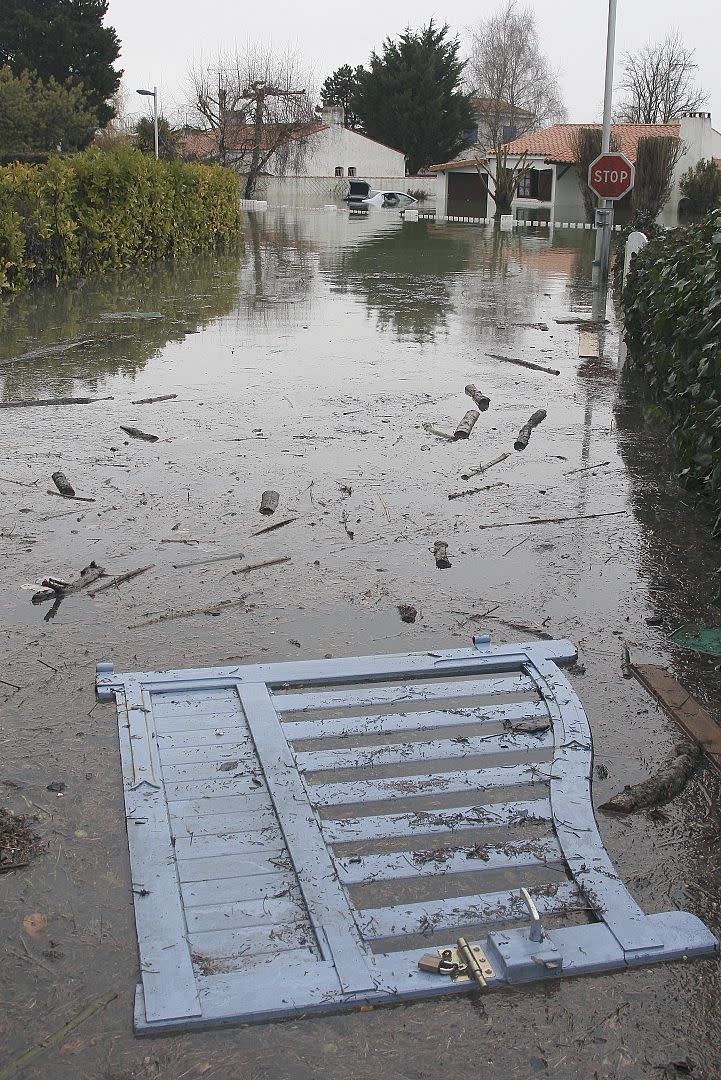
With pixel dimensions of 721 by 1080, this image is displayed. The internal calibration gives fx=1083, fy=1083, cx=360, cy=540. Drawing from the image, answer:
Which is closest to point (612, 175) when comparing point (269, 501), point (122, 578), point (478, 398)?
point (478, 398)

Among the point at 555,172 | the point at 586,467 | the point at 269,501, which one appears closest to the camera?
the point at 269,501

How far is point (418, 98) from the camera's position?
6862cm

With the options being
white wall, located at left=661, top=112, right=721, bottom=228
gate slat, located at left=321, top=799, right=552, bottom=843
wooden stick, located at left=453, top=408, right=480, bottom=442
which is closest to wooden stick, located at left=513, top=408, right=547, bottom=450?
wooden stick, located at left=453, top=408, right=480, bottom=442

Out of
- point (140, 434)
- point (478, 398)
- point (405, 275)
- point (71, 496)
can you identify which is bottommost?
point (71, 496)

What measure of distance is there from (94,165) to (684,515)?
49.2ft

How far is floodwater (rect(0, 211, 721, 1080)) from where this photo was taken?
2545mm

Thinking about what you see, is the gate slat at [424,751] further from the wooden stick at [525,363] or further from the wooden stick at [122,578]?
the wooden stick at [525,363]

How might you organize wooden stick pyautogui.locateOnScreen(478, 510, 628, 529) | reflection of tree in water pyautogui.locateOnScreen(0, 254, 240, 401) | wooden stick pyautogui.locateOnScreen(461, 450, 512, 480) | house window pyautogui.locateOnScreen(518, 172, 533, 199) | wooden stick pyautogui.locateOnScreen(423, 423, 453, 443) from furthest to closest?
house window pyautogui.locateOnScreen(518, 172, 533, 199) < reflection of tree in water pyautogui.locateOnScreen(0, 254, 240, 401) < wooden stick pyautogui.locateOnScreen(423, 423, 453, 443) < wooden stick pyautogui.locateOnScreen(461, 450, 512, 480) < wooden stick pyautogui.locateOnScreen(478, 510, 628, 529)

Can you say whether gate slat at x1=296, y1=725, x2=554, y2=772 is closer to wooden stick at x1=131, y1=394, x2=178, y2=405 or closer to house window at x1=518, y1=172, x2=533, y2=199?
wooden stick at x1=131, y1=394, x2=178, y2=405

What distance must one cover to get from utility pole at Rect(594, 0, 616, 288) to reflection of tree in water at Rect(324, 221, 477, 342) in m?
2.74

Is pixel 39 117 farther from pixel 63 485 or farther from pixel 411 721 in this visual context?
pixel 411 721

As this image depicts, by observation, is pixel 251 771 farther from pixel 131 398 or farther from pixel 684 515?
pixel 131 398

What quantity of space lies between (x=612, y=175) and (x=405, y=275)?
4136 millimetres

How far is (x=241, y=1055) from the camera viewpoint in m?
2.47
